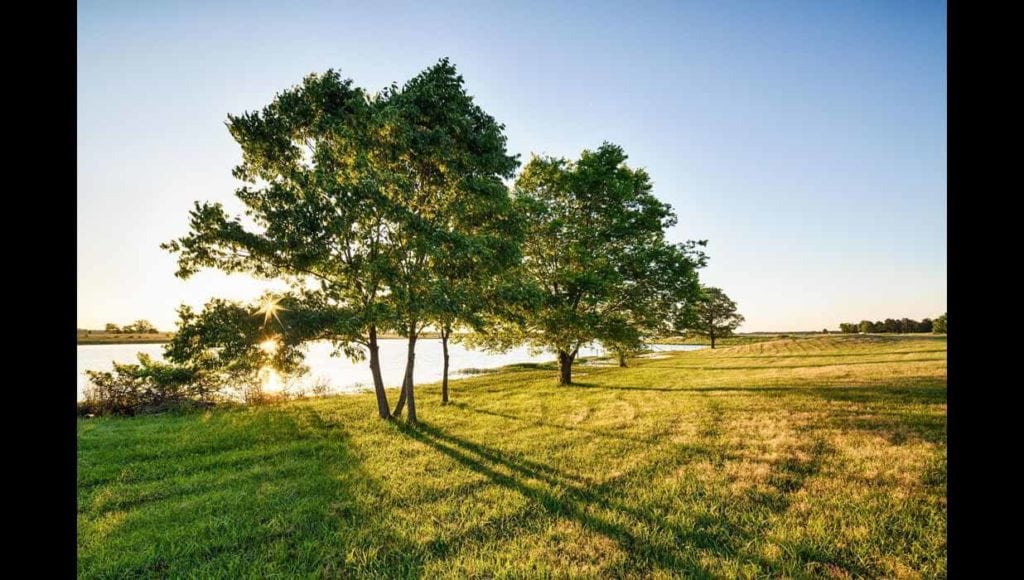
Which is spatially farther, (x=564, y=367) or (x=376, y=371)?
(x=564, y=367)

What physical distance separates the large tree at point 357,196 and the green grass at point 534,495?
4104mm

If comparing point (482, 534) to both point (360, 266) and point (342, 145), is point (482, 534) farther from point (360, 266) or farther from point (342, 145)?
point (342, 145)

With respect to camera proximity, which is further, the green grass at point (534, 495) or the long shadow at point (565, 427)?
the long shadow at point (565, 427)

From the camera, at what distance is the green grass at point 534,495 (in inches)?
189

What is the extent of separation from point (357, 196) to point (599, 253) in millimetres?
12947

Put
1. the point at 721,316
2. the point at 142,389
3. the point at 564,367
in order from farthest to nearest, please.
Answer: the point at 721,316
the point at 564,367
the point at 142,389

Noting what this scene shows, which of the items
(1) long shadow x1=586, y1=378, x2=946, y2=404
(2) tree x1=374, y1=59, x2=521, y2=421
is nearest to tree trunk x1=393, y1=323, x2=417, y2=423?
(2) tree x1=374, y1=59, x2=521, y2=421

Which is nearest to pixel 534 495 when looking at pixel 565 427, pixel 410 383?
pixel 565 427

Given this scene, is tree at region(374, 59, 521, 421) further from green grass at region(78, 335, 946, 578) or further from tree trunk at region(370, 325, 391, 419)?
green grass at region(78, 335, 946, 578)

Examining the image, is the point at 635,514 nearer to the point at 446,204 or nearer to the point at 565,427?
the point at 565,427

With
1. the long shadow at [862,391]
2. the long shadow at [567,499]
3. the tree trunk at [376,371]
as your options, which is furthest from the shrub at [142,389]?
the long shadow at [862,391]

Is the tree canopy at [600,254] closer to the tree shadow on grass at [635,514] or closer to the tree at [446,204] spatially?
the tree at [446,204]

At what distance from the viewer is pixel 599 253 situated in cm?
2022
